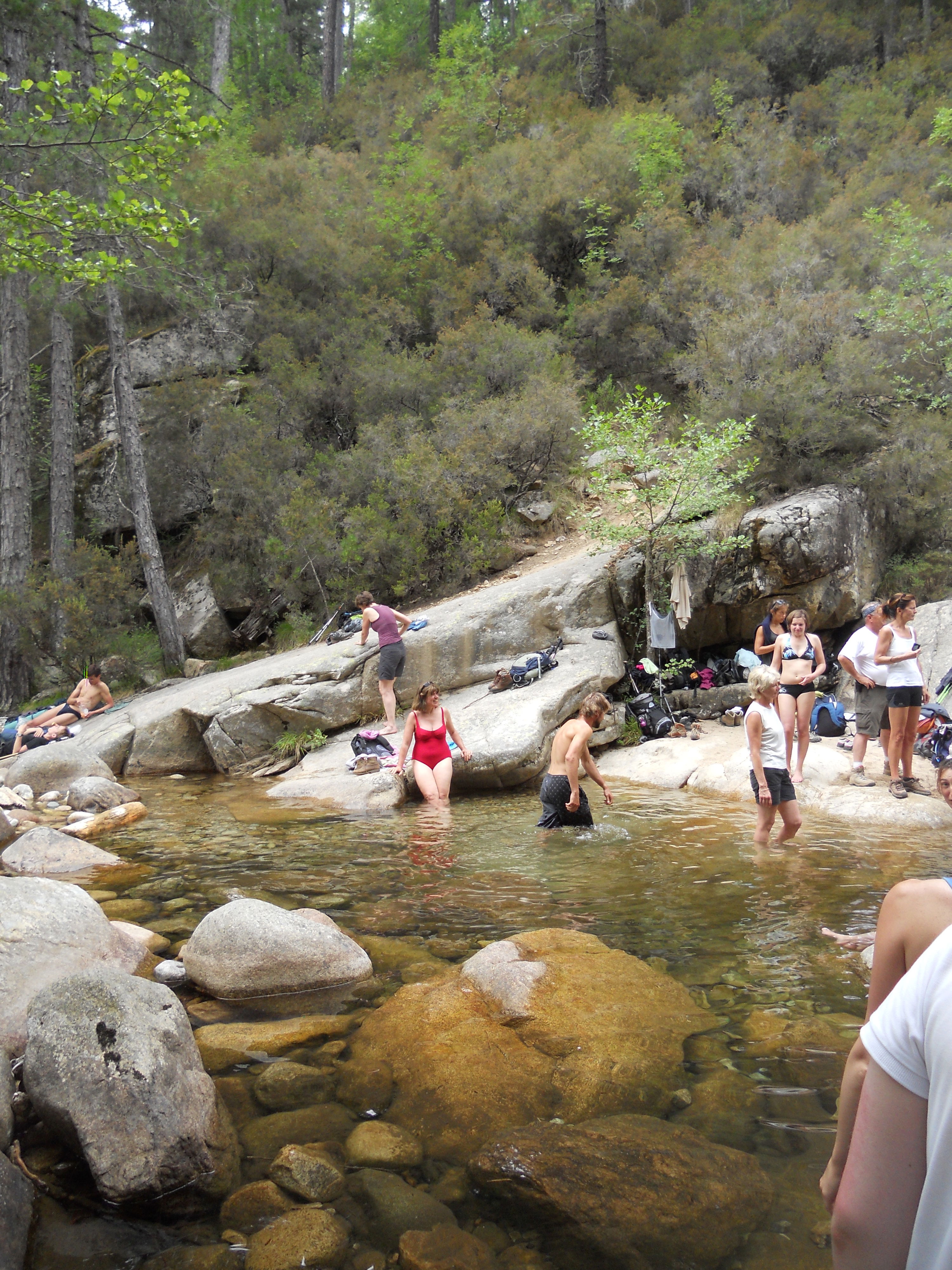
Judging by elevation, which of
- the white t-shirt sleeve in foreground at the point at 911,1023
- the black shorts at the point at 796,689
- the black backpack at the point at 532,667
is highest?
the white t-shirt sleeve in foreground at the point at 911,1023

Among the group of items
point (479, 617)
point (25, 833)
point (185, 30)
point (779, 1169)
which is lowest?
point (25, 833)

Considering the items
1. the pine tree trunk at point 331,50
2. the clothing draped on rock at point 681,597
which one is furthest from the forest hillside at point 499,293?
the pine tree trunk at point 331,50

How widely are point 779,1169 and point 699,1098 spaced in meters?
0.47

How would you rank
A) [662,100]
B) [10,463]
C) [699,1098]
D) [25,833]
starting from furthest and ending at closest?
[662,100] → [10,463] → [25,833] → [699,1098]

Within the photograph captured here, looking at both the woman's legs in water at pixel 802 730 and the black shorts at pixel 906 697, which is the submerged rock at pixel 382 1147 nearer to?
the woman's legs in water at pixel 802 730

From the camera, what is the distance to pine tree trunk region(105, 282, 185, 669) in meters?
15.9

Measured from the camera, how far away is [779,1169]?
260 cm

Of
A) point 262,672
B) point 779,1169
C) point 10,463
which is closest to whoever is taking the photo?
point 779,1169

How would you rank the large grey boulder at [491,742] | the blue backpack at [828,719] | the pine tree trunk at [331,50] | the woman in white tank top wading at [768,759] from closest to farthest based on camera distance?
the woman in white tank top wading at [768,759]
the large grey boulder at [491,742]
the blue backpack at [828,719]
the pine tree trunk at [331,50]

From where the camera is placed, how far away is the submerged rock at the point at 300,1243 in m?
2.29

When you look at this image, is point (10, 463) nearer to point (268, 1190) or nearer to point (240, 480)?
point (240, 480)

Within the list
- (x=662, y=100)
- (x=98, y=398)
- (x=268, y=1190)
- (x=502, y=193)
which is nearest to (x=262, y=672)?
(x=268, y=1190)

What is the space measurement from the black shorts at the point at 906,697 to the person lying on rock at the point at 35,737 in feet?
39.5

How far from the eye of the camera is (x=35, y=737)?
484 inches
